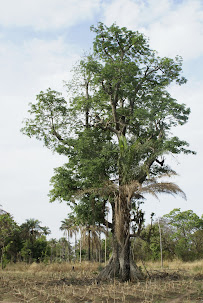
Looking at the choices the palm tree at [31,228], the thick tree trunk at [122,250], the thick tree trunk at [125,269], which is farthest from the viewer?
the palm tree at [31,228]

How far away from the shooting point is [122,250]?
14.2 metres

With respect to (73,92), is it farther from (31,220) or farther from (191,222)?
(31,220)

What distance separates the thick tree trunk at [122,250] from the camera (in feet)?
42.6

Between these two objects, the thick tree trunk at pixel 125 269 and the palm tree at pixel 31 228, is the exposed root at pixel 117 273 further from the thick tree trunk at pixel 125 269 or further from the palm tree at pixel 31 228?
the palm tree at pixel 31 228

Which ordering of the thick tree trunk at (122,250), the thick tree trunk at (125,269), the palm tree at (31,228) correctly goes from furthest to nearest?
the palm tree at (31,228)
the thick tree trunk at (125,269)
the thick tree trunk at (122,250)

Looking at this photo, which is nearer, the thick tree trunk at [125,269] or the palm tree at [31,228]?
the thick tree trunk at [125,269]

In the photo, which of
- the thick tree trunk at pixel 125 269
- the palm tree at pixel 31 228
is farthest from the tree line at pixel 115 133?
the palm tree at pixel 31 228

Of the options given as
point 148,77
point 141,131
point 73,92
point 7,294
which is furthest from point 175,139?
point 7,294

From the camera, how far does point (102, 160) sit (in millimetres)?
15336

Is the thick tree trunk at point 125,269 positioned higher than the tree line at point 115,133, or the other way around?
the tree line at point 115,133

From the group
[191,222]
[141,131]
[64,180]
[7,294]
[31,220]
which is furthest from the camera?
[31,220]

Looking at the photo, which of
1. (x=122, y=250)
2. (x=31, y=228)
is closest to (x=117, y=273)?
(x=122, y=250)

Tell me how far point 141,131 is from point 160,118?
1.91 meters

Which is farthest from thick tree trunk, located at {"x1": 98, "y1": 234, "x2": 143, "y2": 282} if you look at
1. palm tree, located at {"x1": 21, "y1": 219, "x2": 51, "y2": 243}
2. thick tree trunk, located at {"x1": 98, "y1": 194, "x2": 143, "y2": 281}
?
palm tree, located at {"x1": 21, "y1": 219, "x2": 51, "y2": 243}
